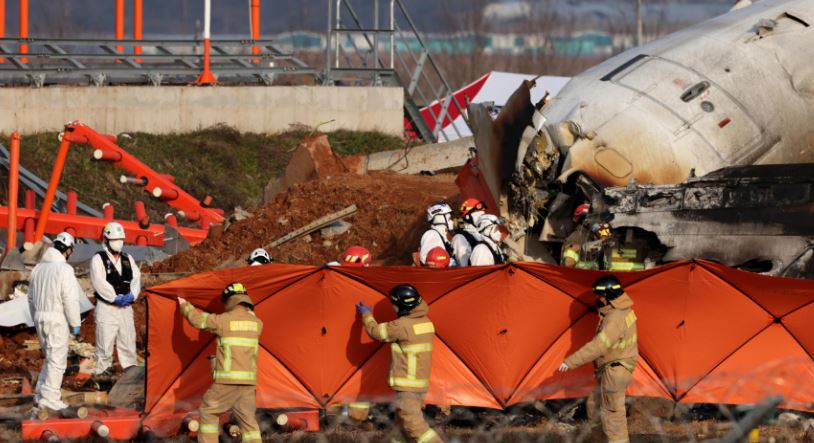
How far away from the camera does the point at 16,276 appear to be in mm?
19328

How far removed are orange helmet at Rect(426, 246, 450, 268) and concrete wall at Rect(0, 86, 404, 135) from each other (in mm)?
17606

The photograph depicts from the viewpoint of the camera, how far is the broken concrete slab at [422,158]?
25984mm

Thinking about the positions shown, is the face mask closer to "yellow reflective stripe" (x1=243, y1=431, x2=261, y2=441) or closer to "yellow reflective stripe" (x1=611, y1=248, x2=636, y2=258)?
"yellow reflective stripe" (x1=243, y1=431, x2=261, y2=441)

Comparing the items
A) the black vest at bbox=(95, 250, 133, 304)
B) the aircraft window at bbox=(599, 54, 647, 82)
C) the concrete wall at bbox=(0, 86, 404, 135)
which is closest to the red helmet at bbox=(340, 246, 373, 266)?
the black vest at bbox=(95, 250, 133, 304)

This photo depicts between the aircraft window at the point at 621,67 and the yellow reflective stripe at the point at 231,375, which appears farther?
the aircraft window at the point at 621,67

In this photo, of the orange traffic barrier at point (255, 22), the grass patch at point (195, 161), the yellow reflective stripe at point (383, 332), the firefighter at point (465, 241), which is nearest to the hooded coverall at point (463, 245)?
the firefighter at point (465, 241)

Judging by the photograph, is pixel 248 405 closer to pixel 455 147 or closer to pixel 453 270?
pixel 453 270

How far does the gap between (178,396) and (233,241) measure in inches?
346

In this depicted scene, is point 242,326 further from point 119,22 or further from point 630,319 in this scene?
point 119,22

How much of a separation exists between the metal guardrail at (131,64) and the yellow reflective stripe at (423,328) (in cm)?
2060

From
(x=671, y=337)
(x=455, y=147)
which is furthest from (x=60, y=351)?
(x=455, y=147)

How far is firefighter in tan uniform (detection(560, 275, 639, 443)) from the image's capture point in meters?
13.1

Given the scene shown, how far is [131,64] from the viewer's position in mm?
34125

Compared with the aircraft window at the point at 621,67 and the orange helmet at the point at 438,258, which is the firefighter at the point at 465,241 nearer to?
the orange helmet at the point at 438,258
